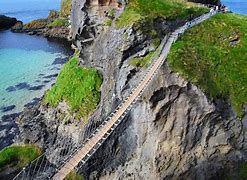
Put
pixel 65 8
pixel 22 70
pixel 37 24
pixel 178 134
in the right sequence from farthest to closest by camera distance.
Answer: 1. pixel 37 24
2. pixel 65 8
3. pixel 22 70
4. pixel 178 134

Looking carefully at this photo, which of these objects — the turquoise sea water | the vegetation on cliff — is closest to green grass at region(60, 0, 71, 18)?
the vegetation on cliff

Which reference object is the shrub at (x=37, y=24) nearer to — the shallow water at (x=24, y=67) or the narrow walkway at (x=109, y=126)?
the shallow water at (x=24, y=67)

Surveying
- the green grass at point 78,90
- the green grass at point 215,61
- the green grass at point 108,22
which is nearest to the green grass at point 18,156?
the green grass at point 78,90

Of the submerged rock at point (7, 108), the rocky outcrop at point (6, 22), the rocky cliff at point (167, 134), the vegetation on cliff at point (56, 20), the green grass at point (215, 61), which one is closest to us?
the rocky cliff at point (167, 134)

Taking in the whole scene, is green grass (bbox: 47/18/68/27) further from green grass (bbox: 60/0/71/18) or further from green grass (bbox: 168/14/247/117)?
green grass (bbox: 168/14/247/117)

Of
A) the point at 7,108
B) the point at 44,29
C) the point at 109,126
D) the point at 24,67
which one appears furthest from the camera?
the point at 44,29

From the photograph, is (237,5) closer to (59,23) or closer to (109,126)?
(59,23)

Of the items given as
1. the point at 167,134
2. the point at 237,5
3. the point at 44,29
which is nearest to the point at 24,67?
the point at 44,29
